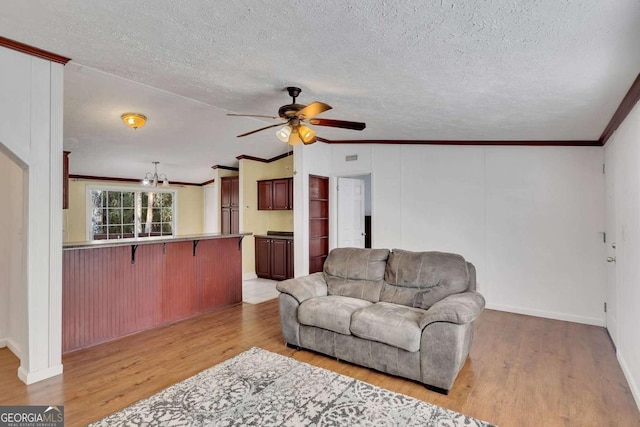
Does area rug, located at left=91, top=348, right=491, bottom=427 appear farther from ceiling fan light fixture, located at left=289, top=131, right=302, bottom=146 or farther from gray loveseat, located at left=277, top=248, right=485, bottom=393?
ceiling fan light fixture, located at left=289, top=131, right=302, bottom=146

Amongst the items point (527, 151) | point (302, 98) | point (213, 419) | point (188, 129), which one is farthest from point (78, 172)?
point (527, 151)

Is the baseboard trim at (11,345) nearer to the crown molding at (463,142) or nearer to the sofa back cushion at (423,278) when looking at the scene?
the sofa back cushion at (423,278)

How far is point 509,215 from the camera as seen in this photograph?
4406 mm

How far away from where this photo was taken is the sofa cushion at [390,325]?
2521 mm

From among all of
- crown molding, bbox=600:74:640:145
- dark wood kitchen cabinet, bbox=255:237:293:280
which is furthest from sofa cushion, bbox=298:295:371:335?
dark wood kitchen cabinet, bbox=255:237:293:280

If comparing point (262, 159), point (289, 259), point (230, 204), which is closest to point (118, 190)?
point (230, 204)

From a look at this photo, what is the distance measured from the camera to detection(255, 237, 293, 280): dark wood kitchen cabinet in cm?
633

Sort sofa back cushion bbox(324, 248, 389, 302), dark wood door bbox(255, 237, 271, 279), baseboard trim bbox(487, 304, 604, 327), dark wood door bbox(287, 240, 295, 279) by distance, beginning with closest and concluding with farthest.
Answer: sofa back cushion bbox(324, 248, 389, 302)
baseboard trim bbox(487, 304, 604, 327)
dark wood door bbox(287, 240, 295, 279)
dark wood door bbox(255, 237, 271, 279)

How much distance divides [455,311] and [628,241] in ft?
5.04

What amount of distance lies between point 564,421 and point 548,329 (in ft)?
6.33

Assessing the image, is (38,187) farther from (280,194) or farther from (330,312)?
(280,194)

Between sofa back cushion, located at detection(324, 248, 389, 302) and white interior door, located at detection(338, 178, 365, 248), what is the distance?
6.73 ft

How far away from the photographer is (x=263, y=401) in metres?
2.34

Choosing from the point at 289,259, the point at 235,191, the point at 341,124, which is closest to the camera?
the point at 341,124
